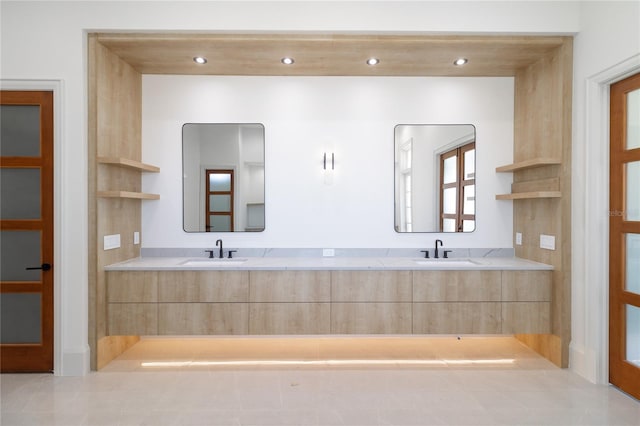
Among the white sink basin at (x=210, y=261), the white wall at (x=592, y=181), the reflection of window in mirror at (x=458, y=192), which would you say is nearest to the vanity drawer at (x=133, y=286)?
the white sink basin at (x=210, y=261)

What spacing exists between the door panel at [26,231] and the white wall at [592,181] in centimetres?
418

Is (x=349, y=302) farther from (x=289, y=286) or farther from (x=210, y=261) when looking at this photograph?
(x=210, y=261)

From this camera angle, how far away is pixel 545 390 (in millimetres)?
2715

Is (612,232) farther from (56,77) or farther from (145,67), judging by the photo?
(56,77)

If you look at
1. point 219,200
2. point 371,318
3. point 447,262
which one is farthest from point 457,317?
point 219,200

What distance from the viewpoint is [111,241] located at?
3.18m

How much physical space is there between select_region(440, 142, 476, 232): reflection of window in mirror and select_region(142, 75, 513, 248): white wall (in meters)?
0.10

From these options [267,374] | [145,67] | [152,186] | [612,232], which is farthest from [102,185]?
[612,232]

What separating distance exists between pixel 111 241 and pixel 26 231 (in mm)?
609

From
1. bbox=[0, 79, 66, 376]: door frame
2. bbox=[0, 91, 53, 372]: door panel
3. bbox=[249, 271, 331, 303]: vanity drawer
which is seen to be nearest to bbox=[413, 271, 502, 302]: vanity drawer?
bbox=[249, 271, 331, 303]: vanity drawer

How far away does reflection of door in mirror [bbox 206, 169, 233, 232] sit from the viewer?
12.0 feet

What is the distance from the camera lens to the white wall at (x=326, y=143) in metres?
3.67

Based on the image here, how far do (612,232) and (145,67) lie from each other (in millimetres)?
4154

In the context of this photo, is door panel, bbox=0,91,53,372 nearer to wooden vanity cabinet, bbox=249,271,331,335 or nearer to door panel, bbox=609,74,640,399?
wooden vanity cabinet, bbox=249,271,331,335
